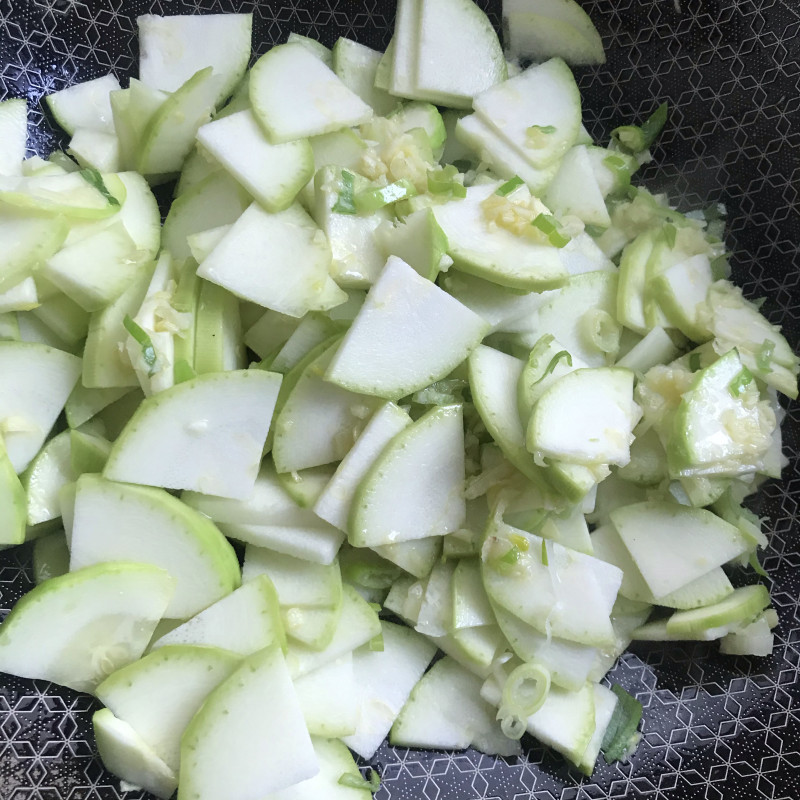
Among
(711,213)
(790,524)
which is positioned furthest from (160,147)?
(790,524)

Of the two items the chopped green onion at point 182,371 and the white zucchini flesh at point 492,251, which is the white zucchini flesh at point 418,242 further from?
the chopped green onion at point 182,371

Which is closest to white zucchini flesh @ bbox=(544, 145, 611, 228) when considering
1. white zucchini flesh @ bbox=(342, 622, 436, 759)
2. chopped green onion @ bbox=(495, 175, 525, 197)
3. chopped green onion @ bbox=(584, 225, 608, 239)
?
chopped green onion @ bbox=(584, 225, 608, 239)

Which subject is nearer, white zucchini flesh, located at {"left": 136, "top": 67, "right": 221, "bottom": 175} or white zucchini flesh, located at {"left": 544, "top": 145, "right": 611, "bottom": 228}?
white zucchini flesh, located at {"left": 136, "top": 67, "right": 221, "bottom": 175}

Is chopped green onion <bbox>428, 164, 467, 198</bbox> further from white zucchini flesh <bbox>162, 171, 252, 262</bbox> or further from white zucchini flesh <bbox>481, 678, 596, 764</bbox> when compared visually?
white zucchini flesh <bbox>481, 678, 596, 764</bbox>

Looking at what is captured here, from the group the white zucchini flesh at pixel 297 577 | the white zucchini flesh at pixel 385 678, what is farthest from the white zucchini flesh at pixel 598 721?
the white zucchini flesh at pixel 297 577

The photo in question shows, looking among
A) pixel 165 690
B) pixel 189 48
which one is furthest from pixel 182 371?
pixel 189 48

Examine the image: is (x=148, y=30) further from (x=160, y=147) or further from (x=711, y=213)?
(x=711, y=213)

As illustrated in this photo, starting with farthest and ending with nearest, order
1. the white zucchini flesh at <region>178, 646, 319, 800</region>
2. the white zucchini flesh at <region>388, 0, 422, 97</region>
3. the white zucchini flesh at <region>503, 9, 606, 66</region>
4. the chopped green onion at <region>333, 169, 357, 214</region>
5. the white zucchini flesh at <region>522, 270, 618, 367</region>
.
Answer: the white zucchini flesh at <region>503, 9, 606, 66</region> < the white zucchini flesh at <region>388, 0, 422, 97</region> < the white zucchini flesh at <region>522, 270, 618, 367</region> < the chopped green onion at <region>333, 169, 357, 214</region> < the white zucchini flesh at <region>178, 646, 319, 800</region>
